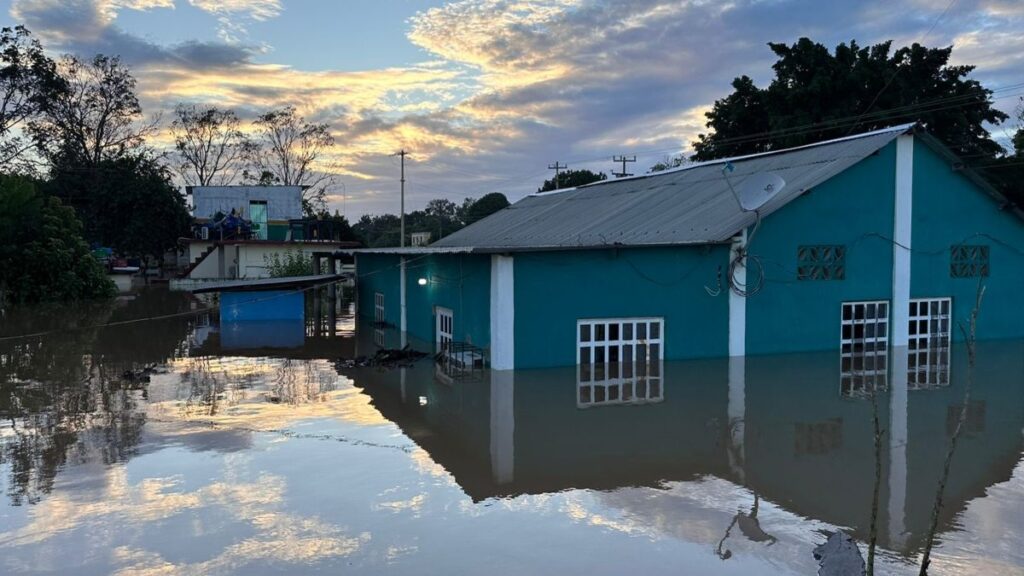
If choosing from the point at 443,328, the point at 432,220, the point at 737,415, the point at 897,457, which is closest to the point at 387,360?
the point at 443,328

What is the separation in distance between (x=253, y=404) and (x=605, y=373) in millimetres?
6962

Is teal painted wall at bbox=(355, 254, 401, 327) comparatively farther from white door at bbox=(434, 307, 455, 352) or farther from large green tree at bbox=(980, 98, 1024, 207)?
large green tree at bbox=(980, 98, 1024, 207)

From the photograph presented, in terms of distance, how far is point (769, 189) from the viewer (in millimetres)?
16281

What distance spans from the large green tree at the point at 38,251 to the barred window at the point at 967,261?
34756 mm

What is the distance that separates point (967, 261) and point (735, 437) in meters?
13.1

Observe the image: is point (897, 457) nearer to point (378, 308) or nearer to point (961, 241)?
point (961, 241)

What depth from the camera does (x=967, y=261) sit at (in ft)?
64.7

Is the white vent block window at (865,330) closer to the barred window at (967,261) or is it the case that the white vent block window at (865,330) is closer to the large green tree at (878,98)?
the barred window at (967,261)

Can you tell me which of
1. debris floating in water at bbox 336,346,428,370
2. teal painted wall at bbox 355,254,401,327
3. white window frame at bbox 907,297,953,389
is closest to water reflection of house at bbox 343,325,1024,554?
debris floating in water at bbox 336,346,428,370

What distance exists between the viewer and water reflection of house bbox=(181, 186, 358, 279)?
45719mm

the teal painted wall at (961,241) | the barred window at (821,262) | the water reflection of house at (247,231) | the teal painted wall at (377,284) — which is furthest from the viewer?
the water reflection of house at (247,231)

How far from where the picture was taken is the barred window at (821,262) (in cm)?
1812

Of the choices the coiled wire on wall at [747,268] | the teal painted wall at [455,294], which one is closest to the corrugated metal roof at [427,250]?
the teal painted wall at [455,294]

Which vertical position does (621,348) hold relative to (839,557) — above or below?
above
